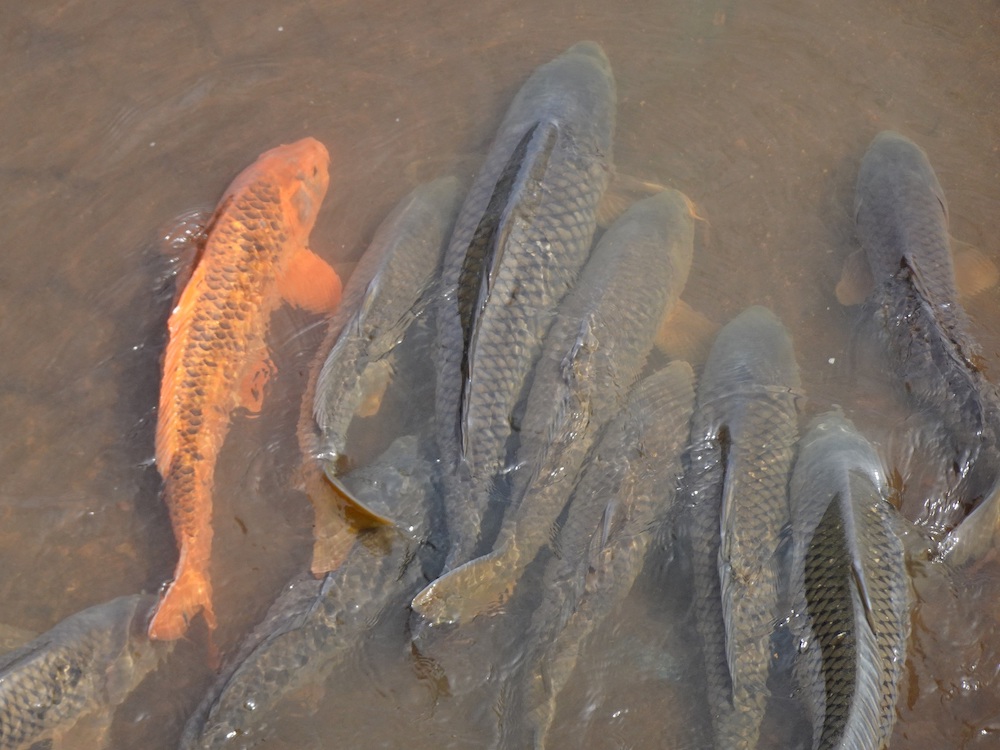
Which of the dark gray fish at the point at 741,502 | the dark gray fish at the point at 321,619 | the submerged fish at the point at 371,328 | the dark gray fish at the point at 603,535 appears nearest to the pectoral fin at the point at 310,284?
the submerged fish at the point at 371,328

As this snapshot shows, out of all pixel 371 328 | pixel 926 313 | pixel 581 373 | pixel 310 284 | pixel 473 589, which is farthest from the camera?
pixel 310 284

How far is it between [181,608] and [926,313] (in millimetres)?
3828

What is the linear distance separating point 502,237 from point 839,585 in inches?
85.0

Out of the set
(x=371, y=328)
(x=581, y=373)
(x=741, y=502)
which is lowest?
(x=741, y=502)

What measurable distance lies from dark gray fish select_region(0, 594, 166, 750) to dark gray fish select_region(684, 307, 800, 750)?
234cm

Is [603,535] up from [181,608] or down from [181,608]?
up

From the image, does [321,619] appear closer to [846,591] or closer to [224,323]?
[224,323]

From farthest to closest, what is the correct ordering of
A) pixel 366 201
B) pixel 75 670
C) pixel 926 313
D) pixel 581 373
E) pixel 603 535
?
pixel 366 201, pixel 926 313, pixel 581 373, pixel 603 535, pixel 75 670

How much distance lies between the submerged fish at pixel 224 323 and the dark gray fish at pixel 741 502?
6.66 feet

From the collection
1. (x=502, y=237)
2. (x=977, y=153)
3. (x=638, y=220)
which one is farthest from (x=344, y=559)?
(x=977, y=153)

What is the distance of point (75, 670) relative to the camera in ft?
11.5

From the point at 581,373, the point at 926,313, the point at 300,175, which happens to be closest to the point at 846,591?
the point at 581,373

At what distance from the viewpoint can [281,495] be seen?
152 inches

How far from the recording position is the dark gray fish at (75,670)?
3379mm
